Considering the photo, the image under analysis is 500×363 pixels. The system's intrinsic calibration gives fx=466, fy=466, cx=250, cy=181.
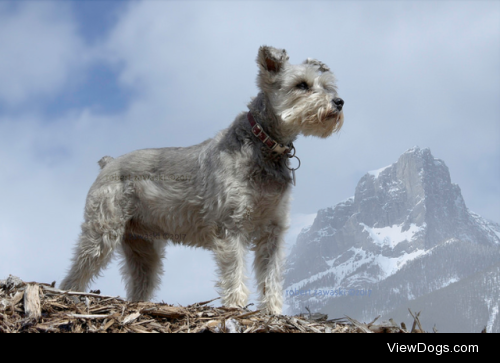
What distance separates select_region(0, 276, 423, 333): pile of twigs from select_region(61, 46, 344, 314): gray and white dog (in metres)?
1.11

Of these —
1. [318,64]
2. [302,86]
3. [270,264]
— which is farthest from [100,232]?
[318,64]

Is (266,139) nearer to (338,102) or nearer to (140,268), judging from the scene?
(338,102)

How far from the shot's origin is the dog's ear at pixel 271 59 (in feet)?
25.0

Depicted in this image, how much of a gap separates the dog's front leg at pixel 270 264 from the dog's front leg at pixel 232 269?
0.52 metres

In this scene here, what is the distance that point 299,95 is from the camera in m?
7.50

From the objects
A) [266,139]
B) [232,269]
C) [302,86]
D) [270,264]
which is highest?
[302,86]

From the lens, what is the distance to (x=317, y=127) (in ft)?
24.8

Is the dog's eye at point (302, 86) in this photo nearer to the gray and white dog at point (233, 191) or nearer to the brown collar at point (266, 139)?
the gray and white dog at point (233, 191)

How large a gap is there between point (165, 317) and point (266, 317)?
52.0 inches

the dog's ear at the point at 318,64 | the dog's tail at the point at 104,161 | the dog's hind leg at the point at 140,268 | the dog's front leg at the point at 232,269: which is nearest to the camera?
the dog's front leg at the point at 232,269

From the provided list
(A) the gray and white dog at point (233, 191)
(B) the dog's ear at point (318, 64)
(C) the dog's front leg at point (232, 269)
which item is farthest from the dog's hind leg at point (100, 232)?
(B) the dog's ear at point (318, 64)

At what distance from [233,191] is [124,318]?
2610 millimetres

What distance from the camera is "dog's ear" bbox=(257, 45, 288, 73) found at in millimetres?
7605
